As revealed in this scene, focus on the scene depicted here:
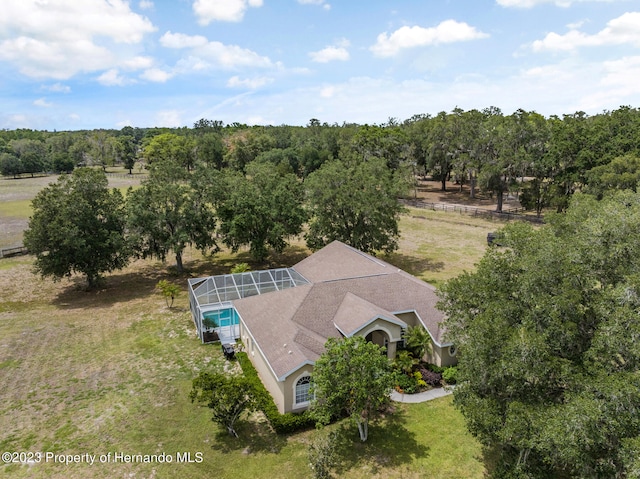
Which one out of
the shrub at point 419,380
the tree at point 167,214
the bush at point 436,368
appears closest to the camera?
the shrub at point 419,380

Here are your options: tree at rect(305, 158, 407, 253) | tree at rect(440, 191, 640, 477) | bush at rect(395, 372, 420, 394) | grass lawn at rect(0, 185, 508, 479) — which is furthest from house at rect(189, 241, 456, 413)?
tree at rect(305, 158, 407, 253)

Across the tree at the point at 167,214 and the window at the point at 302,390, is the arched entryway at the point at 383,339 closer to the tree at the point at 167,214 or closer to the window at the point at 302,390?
the window at the point at 302,390

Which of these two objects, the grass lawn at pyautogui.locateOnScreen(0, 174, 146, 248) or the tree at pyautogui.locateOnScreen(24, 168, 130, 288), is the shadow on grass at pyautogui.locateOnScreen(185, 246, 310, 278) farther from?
the grass lawn at pyautogui.locateOnScreen(0, 174, 146, 248)

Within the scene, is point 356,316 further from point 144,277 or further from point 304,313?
point 144,277

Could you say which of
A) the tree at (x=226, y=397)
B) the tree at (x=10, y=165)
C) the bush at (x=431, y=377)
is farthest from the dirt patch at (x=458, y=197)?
the tree at (x=10, y=165)

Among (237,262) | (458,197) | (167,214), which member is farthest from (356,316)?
(458,197)

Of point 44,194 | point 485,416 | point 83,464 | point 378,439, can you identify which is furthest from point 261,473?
point 44,194

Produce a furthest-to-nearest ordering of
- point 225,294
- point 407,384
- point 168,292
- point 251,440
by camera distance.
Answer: point 168,292, point 225,294, point 407,384, point 251,440
